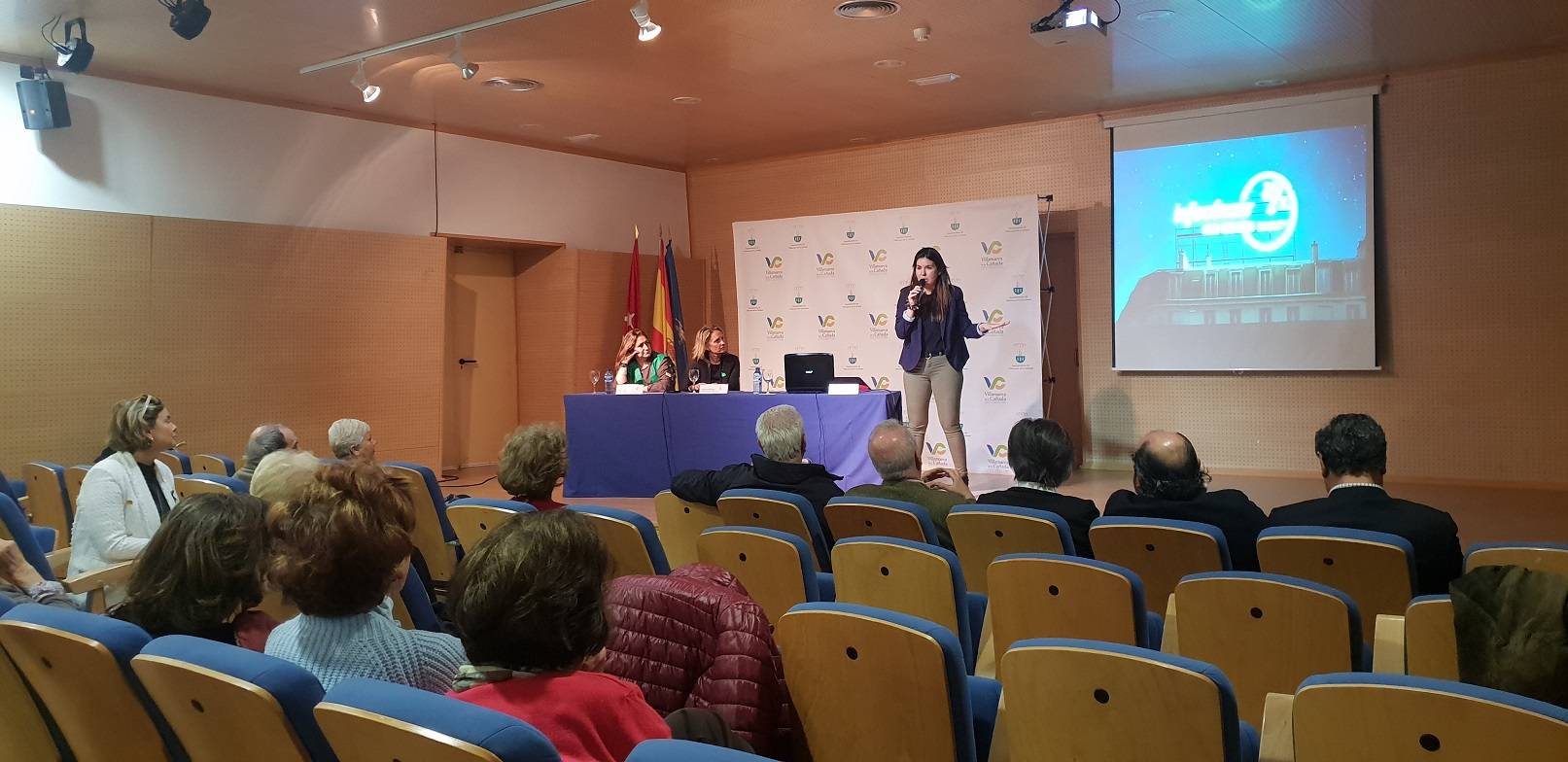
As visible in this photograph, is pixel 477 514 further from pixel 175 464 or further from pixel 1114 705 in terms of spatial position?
pixel 175 464

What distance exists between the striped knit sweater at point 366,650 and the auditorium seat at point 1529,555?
2287 mm

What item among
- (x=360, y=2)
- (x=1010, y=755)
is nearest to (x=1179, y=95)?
(x=360, y=2)

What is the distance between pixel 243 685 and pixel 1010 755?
4.00 ft

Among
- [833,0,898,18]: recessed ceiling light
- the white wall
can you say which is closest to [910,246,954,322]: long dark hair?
[833,0,898,18]: recessed ceiling light

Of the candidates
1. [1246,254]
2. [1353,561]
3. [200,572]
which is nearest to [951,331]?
[1246,254]

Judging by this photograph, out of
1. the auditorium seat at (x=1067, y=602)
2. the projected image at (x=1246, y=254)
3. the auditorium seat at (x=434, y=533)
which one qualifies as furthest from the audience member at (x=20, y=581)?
the projected image at (x=1246, y=254)

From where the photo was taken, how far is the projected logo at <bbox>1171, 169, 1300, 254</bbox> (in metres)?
8.08

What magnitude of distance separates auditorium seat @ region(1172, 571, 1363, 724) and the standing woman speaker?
530 cm

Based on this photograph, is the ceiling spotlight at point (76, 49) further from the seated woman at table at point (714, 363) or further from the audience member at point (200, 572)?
the audience member at point (200, 572)

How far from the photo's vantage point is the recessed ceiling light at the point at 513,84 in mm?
7573

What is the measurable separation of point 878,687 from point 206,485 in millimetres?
3329

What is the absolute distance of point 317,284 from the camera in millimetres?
8344

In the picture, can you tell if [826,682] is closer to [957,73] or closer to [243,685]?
[243,685]

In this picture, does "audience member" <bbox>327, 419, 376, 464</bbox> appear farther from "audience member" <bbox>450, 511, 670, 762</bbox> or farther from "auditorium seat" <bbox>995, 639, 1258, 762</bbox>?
"auditorium seat" <bbox>995, 639, 1258, 762</bbox>
